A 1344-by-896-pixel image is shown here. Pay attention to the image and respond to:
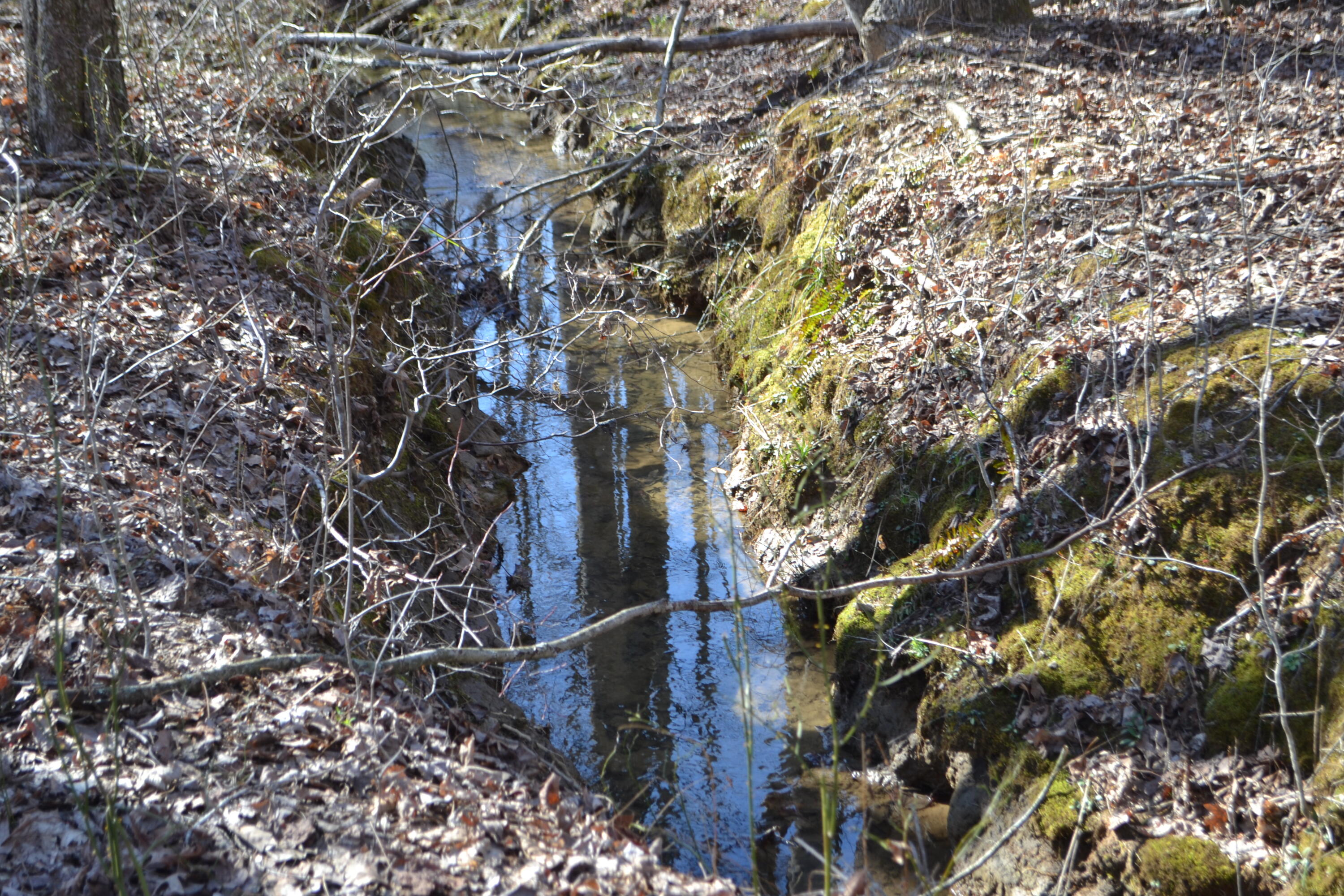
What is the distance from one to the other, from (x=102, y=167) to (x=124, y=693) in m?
4.60

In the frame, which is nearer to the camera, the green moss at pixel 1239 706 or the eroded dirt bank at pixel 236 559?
the eroded dirt bank at pixel 236 559

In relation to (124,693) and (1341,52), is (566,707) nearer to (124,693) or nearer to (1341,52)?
(124,693)

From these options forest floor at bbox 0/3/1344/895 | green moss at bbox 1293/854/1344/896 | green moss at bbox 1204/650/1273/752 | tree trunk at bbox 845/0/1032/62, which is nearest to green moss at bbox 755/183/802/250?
forest floor at bbox 0/3/1344/895

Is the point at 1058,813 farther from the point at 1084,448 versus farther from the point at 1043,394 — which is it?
the point at 1043,394

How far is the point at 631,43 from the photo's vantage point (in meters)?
10.7

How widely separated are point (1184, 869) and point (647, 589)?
3537 mm

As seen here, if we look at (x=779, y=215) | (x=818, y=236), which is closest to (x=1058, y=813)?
(x=818, y=236)

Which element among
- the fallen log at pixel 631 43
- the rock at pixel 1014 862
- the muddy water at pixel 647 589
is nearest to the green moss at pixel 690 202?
the muddy water at pixel 647 589

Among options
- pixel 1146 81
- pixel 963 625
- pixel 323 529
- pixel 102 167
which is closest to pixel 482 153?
pixel 102 167

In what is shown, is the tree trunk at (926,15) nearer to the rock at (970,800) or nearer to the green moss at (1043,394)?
the green moss at (1043,394)

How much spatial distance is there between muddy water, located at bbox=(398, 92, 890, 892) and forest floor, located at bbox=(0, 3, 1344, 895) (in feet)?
1.55

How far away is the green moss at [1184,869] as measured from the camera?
3283 mm

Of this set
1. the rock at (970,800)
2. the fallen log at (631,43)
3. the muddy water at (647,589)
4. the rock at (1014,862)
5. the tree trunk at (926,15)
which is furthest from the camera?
the fallen log at (631,43)

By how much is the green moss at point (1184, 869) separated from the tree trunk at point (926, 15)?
887 cm
